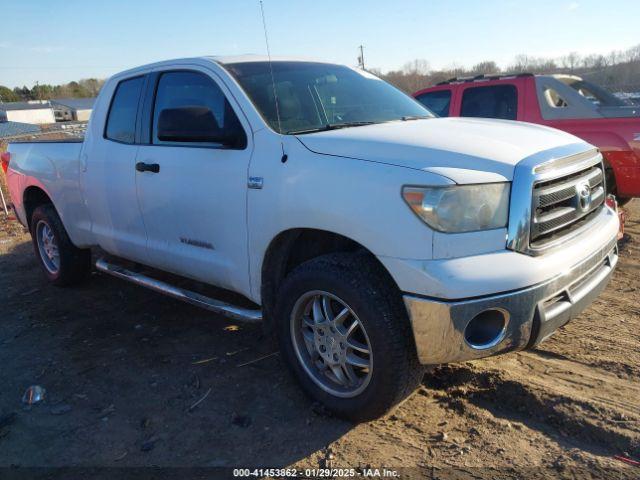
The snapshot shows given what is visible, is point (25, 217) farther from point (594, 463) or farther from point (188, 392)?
point (594, 463)

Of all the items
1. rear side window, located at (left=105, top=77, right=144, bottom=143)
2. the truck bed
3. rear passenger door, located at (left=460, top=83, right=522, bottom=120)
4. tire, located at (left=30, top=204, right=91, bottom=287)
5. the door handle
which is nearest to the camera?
the door handle

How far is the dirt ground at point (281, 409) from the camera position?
2.70 meters

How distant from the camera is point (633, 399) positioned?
9.84 feet

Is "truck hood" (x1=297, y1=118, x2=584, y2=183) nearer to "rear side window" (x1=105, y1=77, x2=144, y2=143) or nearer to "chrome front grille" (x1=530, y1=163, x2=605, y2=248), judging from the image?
"chrome front grille" (x1=530, y1=163, x2=605, y2=248)

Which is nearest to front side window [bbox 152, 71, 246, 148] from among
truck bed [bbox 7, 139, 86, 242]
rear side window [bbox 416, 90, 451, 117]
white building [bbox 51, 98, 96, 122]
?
truck bed [bbox 7, 139, 86, 242]

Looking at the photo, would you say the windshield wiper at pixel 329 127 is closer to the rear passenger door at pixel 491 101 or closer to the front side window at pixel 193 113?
the front side window at pixel 193 113

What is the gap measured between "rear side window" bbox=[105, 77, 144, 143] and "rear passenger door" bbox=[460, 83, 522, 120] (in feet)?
16.3

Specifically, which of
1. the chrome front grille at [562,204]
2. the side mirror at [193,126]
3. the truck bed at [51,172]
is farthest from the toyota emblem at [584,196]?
the truck bed at [51,172]

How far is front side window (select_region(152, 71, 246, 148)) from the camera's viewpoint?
3350 millimetres

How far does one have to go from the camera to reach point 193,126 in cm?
342

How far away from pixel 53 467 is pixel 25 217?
3871mm

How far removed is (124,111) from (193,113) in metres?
1.44

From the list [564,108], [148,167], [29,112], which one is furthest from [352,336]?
[29,112]

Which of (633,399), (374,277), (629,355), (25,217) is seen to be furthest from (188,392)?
(25,217)
